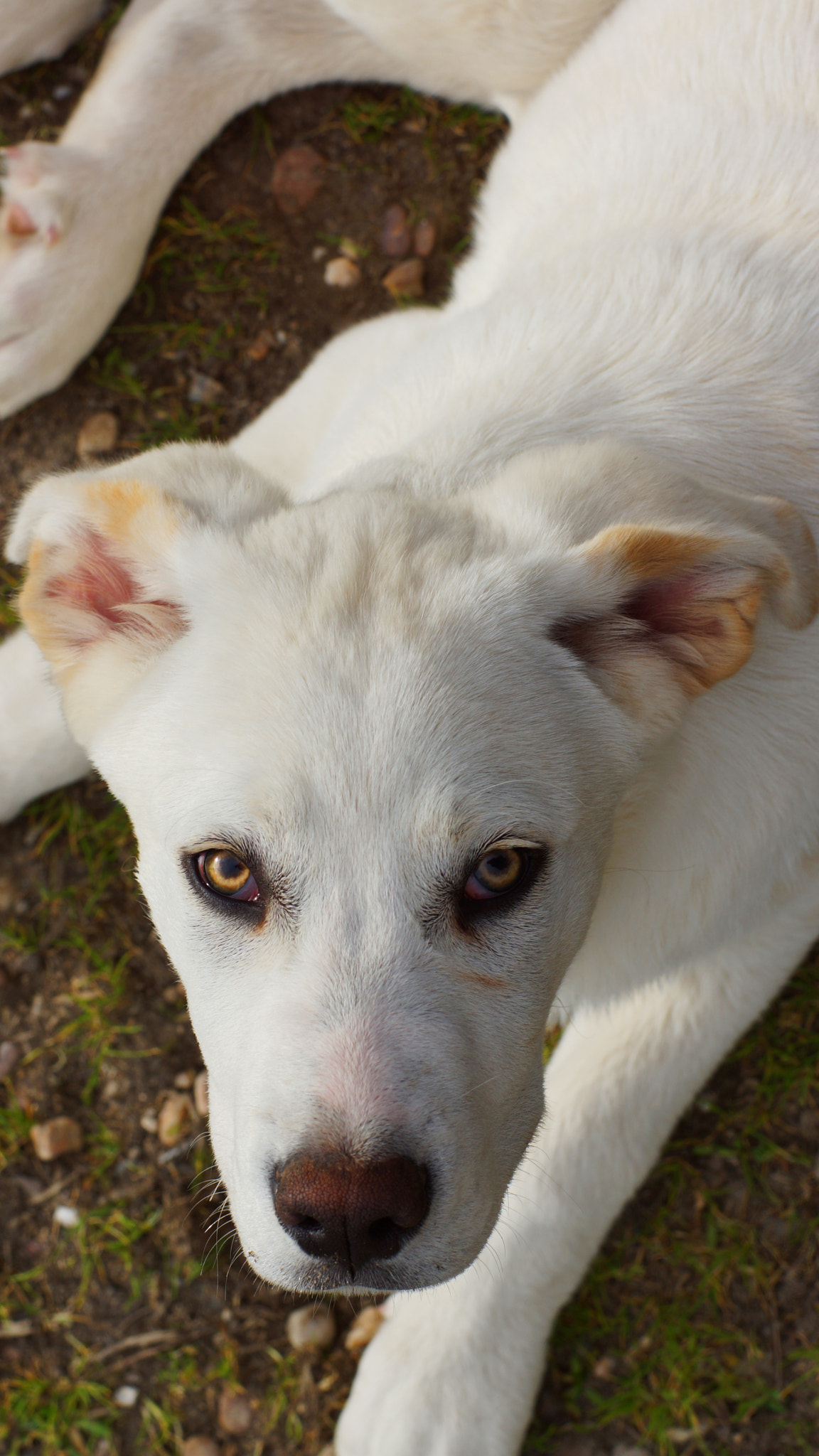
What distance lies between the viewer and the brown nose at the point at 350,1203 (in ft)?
5.89

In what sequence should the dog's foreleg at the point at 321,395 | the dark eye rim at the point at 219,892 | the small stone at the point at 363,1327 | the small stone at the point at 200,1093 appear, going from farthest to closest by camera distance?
the small stone at the point at 200,1093, the small stone at the point at 363,1327, the dog's foreleg at the point at 321,395, the dark eye rim at the point at 219,892

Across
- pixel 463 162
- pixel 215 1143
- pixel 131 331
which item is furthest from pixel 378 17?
pixel 215 1143

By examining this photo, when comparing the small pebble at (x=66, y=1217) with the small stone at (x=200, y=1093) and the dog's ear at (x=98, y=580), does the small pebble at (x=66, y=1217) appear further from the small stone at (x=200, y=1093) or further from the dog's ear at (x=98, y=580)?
the dog's ear at (x=98, y=580)

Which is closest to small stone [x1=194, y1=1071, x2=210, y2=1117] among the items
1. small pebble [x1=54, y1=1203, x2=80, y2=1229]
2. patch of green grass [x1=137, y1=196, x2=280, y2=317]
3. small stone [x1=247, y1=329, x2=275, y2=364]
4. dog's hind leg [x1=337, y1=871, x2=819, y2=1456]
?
small pebble [x1=54, y1=1203, x2=80, y2=1229]

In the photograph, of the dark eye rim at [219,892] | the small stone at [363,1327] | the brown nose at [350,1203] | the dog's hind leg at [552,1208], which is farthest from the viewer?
the small stone at [363,1327]

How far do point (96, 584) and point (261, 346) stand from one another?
89.6 inches

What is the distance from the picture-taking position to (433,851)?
184 centimetres

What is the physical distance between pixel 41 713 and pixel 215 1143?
1754mm

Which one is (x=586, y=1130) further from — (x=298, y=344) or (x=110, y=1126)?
(x=298, y=344)

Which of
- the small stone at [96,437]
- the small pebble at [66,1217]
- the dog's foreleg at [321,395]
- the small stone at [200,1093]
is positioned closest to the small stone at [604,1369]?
the small stone at [200,1093]

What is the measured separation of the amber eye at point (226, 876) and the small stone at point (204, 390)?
8.49ft

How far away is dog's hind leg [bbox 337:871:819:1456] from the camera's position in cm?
315

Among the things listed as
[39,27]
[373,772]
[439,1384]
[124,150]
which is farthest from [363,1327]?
[39,27]

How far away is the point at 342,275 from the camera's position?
4.19 metres
